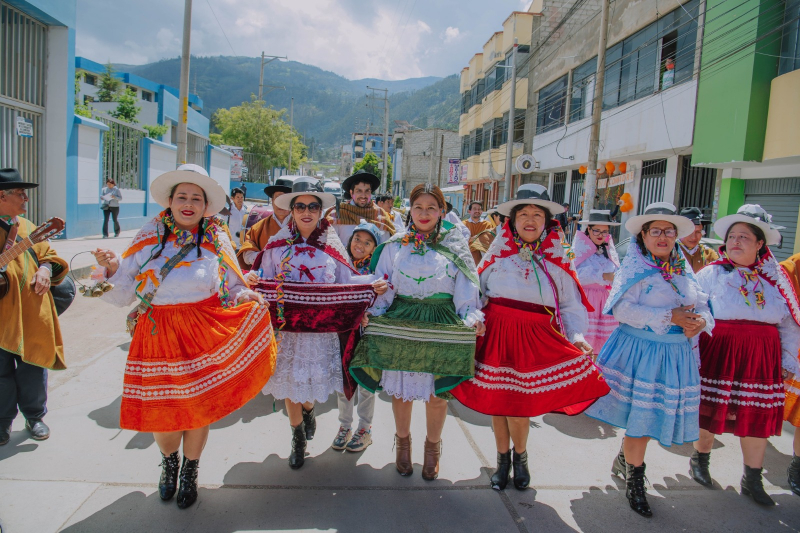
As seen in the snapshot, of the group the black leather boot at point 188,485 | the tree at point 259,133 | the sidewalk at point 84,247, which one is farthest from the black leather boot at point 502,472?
the tree at point 259,133

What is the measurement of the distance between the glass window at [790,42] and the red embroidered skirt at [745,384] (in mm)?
8344

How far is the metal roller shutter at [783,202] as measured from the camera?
983 cm

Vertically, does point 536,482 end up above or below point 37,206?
below

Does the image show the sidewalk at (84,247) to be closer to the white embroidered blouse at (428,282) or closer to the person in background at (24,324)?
the person in background at (24,324)

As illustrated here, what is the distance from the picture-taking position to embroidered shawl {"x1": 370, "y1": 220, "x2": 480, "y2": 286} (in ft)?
11.3

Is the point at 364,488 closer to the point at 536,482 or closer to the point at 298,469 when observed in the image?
the point at 298,469

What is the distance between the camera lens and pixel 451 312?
3.44 m

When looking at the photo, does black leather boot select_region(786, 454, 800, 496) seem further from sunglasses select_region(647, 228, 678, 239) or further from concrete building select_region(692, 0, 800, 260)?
concrete building select_region(692, 0, 800, 260)

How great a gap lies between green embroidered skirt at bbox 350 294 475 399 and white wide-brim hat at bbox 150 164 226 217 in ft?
4.02

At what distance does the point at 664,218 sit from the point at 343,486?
8.72ft

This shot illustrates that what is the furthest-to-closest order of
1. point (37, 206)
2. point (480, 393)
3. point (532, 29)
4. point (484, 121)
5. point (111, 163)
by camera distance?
point (484, 121), point (532, 29), point (111, 163), point (37, 206), point (480, 393)

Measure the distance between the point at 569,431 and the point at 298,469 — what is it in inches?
90.6

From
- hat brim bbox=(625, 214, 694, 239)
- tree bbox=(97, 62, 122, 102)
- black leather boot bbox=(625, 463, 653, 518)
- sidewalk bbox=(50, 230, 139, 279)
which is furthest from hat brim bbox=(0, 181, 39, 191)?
tree bbox=(97, 62, 122, 102)

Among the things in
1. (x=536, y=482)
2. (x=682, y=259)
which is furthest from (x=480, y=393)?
(x=682, y=259)
